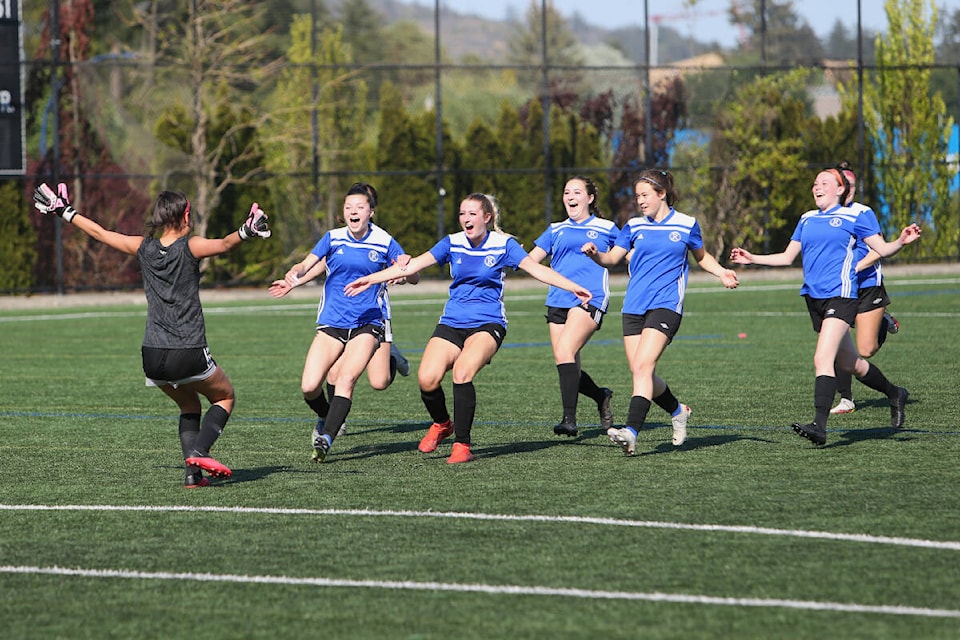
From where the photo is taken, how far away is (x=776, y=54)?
3734 centimetres

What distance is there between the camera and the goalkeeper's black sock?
8.59 meters

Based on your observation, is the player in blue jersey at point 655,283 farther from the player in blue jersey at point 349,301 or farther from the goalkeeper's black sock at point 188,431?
the goalkeeper's black sock at point 188,431

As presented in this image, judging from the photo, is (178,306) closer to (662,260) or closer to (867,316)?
(662,260)

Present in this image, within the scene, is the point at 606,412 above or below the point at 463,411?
below

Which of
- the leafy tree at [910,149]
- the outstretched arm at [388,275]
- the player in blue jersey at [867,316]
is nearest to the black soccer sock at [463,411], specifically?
the outstretched arm at [388,275]

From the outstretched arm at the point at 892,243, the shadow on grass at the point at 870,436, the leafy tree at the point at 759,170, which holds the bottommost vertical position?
the shadow on grass at the point at 870,436

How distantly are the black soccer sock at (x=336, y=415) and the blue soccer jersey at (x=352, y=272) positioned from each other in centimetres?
67

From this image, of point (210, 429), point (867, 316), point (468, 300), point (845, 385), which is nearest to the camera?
point (210, 429)

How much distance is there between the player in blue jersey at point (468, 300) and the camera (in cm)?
956

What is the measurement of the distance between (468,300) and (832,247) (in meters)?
2.50

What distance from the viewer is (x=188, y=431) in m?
8.70

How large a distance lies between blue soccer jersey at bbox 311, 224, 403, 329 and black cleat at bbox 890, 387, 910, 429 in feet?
12.2

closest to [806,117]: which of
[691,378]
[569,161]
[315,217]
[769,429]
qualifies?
[569,161]

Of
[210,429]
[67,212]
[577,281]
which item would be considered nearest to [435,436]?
[577,281]
